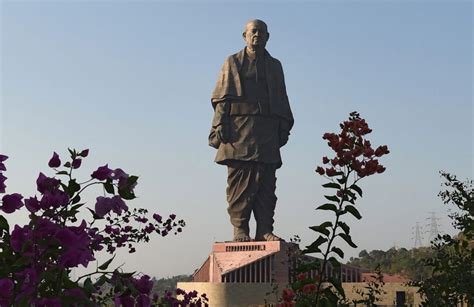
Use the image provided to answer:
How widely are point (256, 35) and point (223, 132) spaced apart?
561cm

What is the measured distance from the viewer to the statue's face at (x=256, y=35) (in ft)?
111

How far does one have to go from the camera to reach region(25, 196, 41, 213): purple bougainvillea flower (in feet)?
8.39

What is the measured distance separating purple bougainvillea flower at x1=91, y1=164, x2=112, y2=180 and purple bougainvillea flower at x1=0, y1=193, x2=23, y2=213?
34 centimetres

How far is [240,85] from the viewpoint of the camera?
33344 mm

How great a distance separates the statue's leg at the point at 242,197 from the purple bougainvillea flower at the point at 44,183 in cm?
3035

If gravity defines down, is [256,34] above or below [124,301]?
above

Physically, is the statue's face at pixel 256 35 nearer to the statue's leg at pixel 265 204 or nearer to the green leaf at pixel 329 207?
the statue's leg at pixel 265 204

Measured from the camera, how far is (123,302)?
2.54 m

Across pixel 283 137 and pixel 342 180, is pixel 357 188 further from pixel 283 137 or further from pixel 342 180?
pixel 283 137

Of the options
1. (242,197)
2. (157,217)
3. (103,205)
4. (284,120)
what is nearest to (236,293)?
(242,197)

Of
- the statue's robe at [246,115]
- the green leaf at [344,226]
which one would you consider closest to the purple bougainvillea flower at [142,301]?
the green leaf at [344,226]

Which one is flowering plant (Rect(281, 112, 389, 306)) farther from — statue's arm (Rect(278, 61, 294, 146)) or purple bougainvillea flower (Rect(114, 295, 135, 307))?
statue's arm (Rect(278, 61, 294, 146))

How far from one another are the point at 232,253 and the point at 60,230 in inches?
1219

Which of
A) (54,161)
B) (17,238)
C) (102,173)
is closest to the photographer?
(17,238)
